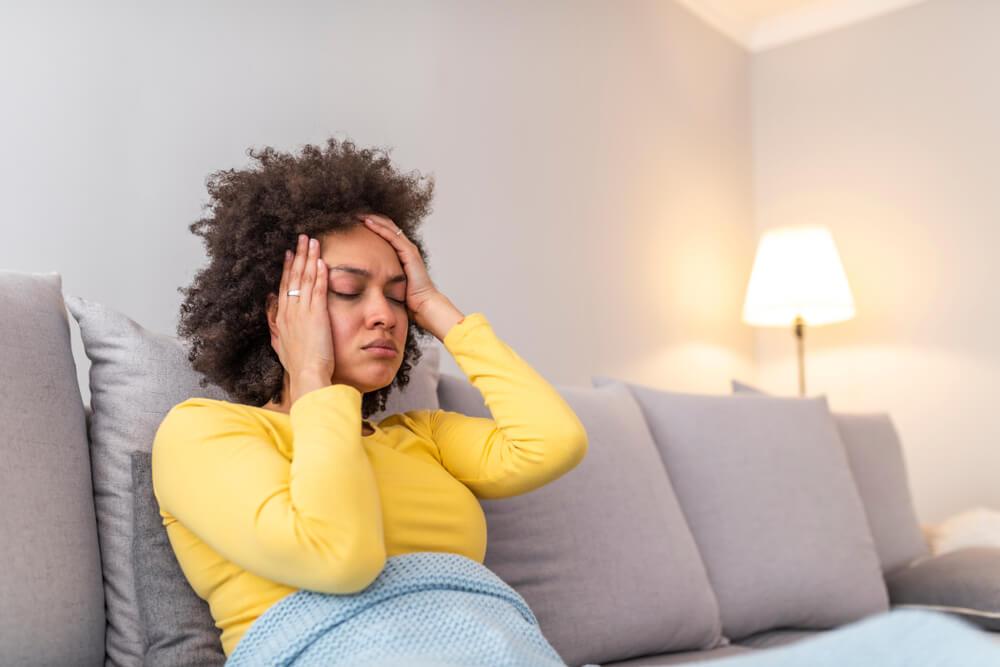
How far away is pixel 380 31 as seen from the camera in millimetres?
2230

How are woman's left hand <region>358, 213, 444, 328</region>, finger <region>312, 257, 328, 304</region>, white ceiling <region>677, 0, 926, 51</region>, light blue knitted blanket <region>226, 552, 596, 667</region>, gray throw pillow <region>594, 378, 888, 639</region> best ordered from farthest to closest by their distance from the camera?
white ceiling <region>677, 0, 926, 51</region> < gray throw pillow <region>594, 378, 888, 639</region> < woman's left hand <region>358, 213, 444, 328</region> < finger <region>312, 257, 328, 304</region> < light blue knitted blanket <region>226, 552, 596, 667</region>

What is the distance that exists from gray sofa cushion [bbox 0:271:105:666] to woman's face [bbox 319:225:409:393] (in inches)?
13.9

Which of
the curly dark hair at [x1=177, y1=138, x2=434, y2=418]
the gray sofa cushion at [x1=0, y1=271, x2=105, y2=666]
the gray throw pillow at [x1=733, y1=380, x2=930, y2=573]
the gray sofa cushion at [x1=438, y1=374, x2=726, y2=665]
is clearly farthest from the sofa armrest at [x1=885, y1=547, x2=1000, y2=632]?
A: the gray sofa cushion at [x1=0, y1=271, x2=105, y2=666]

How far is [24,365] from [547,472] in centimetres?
69

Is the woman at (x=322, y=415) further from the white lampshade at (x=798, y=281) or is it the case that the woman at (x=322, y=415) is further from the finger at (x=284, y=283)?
the white lampshade at (x=798, y=281)

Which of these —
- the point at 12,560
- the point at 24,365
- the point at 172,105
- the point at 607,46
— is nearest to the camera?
the point at 12,560

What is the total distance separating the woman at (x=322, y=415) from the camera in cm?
95

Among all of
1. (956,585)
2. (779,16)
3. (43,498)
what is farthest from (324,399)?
(779,16)

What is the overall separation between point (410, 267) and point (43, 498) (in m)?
0.56

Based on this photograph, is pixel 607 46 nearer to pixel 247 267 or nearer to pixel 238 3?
pixel 238 3

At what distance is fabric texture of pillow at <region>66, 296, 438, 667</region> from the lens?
1.08 metres

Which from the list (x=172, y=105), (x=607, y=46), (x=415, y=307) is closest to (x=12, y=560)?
(x=415, y=307)

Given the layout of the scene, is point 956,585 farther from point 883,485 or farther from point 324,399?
point 324,399

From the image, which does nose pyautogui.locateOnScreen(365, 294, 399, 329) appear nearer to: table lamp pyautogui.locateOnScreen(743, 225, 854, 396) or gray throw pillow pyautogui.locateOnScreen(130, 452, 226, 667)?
gray throw pillow pyautogui.locateOnScreen(130, 452, 226, 667)
